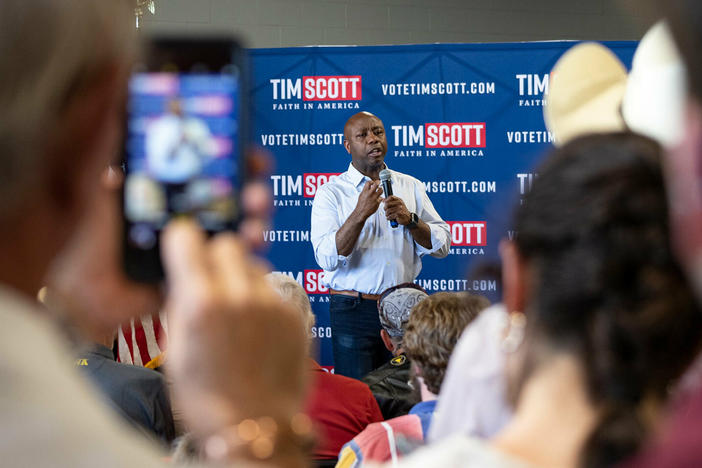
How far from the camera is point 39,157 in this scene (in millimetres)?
365

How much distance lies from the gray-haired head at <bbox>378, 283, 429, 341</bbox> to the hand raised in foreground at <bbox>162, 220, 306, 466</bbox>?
7.81 ft

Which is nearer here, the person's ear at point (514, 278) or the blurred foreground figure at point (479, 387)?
the person's ear at point (514, 278)

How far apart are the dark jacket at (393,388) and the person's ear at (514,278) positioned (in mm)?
1564

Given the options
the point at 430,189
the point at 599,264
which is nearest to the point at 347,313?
the point at 430,189

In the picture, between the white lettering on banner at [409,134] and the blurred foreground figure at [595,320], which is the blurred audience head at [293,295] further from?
the white lettering on banner at [409,134]

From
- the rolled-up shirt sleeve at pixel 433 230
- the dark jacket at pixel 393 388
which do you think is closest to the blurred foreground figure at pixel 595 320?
the dark jacket at pixel 393 388

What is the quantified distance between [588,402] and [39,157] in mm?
513

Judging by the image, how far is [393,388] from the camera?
241cm

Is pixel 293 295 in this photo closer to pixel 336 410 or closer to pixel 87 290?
pixel 336 410

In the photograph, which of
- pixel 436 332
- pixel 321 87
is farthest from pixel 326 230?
pixel 436 332

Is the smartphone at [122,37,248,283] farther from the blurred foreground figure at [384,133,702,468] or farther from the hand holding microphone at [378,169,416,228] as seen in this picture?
the hand holding microphone at [378,169,416,228]

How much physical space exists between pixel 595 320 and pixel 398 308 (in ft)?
7.13

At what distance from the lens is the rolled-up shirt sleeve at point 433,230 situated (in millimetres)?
4109

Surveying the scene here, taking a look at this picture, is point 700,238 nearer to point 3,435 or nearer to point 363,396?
point 3,435
